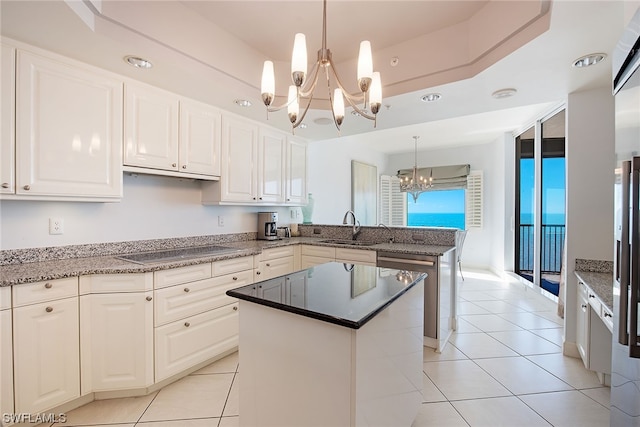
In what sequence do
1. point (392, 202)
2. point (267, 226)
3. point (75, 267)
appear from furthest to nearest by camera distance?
point (392, 202) < point (267, 226) < point (75, 267)

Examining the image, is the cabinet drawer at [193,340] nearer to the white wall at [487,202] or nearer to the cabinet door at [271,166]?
the cabinet door at [271,166]

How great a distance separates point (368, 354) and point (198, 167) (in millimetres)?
2348

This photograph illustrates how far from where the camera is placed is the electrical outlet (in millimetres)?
2148

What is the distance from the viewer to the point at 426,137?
5.89 meters

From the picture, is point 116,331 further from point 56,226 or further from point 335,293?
point 335,293

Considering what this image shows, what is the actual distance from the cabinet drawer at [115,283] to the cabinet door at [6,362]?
350 mm

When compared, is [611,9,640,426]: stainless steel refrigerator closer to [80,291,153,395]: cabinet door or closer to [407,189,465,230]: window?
[80,291,153,395]: cabinet door

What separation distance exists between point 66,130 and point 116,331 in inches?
55.6

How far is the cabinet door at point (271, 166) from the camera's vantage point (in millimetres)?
3446

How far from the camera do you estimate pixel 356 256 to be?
3191 millimetres

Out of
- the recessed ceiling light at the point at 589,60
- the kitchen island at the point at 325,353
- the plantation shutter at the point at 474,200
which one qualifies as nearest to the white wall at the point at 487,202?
the plantation shutter at the point at 474,200

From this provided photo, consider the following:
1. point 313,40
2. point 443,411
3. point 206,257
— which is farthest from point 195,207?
point 443,411

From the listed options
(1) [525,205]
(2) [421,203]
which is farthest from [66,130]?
(2) [421,203]

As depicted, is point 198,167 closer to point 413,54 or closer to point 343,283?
point 343,283
